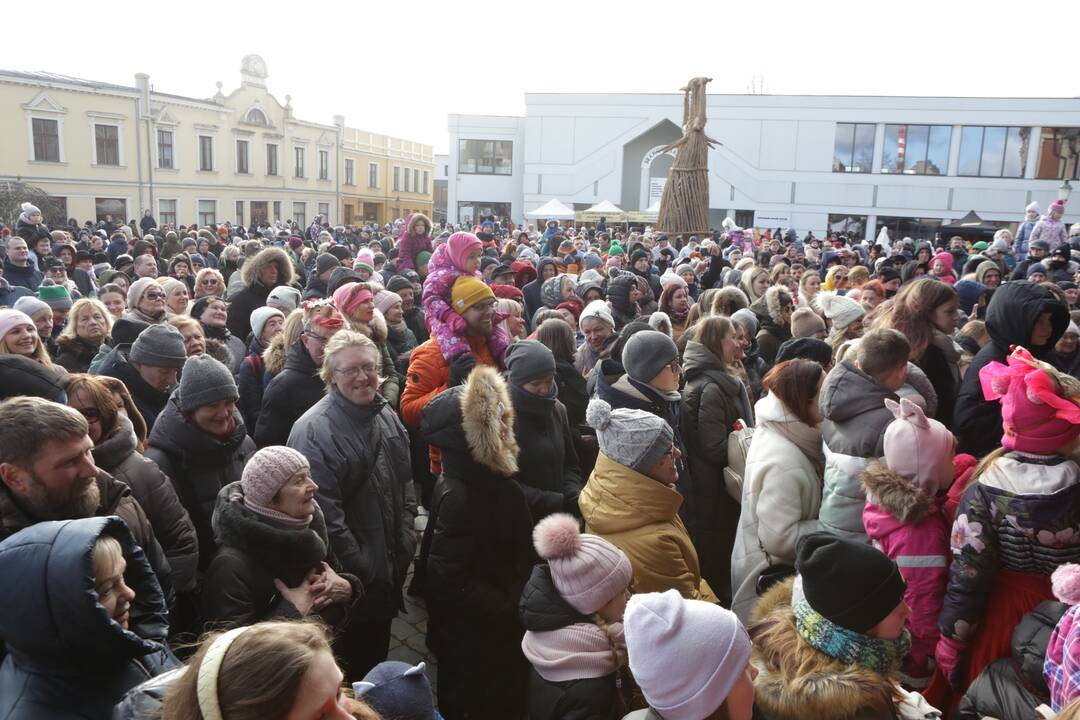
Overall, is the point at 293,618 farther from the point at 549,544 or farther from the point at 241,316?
the point at 241,316

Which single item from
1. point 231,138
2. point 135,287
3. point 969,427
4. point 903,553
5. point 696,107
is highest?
point 231,138

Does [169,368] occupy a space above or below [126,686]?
above

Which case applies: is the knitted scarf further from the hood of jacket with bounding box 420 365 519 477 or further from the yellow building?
the yellow building

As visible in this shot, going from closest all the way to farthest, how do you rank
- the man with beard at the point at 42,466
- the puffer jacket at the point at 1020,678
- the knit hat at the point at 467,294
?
the man with beard at the point at 42,466, the puffer jacket at the point at 1020,678, the knit hat at the point at 467,294

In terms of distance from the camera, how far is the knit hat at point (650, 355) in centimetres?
406

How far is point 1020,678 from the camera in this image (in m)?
2.52

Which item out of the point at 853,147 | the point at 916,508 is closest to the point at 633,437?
the point at 916,508

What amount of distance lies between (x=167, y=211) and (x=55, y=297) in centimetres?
3787

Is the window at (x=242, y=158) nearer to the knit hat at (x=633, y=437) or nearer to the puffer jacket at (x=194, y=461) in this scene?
the puffer jacket at (x=194, y=461)

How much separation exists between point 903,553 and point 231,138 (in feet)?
156

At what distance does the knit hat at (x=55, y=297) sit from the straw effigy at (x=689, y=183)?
14063 mm

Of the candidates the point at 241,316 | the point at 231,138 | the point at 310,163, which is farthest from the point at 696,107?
the point at 310,163

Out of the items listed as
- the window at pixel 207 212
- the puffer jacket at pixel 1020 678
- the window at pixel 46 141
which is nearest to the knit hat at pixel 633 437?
the puffer jacket at pixel 1020 678

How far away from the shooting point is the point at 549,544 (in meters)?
2.49
